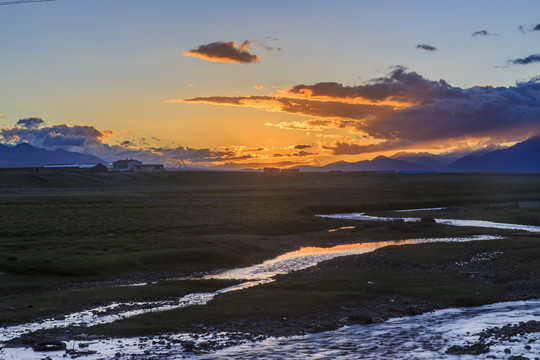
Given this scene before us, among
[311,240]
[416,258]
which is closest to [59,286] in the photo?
[416,258]

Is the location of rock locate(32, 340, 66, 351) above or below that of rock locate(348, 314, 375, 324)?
above

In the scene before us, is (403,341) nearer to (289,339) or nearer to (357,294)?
(289,339)

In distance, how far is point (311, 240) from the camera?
198ft

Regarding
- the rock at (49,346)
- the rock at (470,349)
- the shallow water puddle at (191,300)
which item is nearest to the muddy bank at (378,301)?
the shallow water puddle at (191,300)

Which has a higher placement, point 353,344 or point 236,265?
point 353,344

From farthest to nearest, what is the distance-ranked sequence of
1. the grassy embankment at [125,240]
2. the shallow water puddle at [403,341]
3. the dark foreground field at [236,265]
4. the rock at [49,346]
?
the grassy embankment at [125,240], the dark foreground field at [236,265], the rock at [49,346], the shallow water puddle at [403,341]

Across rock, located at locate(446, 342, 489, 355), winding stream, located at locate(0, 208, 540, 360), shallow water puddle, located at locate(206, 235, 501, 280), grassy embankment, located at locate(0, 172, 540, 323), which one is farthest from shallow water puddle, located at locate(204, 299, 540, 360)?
shallow water puddle, located at locate(206, 235, 501, 280)

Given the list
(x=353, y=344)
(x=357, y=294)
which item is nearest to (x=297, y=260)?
(x=357, y=294)

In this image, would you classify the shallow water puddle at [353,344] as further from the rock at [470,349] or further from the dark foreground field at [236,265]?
the dark foreground field at [236,265]

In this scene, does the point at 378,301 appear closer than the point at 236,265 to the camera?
Yes

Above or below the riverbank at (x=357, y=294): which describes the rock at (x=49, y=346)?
above

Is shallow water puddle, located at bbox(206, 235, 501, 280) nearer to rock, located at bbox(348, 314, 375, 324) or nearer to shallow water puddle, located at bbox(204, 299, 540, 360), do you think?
rock, located at bbox(348, 314, 375, 324)

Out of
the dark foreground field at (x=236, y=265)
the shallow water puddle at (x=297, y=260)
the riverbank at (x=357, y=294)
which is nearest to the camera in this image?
the riverbank at (x=357, y=294)

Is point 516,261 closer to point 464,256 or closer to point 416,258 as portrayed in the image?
point 464,256
